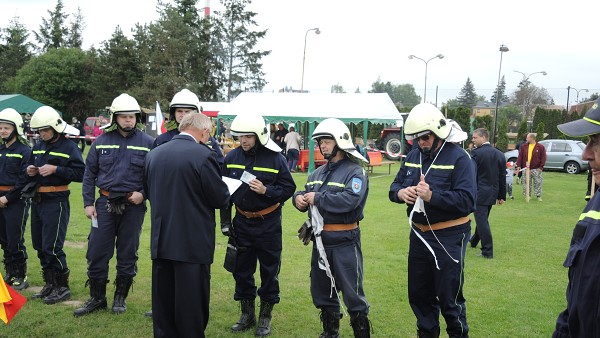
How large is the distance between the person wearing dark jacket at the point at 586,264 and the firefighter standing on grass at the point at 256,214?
3.15 meters

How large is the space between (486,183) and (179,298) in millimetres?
6411

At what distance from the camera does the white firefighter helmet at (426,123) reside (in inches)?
171

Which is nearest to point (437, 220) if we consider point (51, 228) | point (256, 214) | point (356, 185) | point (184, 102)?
point (356, 185)

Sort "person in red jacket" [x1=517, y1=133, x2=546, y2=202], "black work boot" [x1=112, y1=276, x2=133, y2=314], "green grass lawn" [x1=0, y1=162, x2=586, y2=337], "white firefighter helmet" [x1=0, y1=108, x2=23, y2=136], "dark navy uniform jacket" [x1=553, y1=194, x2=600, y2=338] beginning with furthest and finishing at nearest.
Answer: "person in red jacket" [x1=517, y1=133, x2=546, y2=202] < "white firefighter helmet" [x1=0, y1=108, x2=23, y2=136] < "black work boot" [x1=112, y1=276, x2=133, y2=314] < "green grass lawn" [x1=0, y1=162, x2=586, y2=337] < "dark navy uniform jacket" [x1=553, y1=194, x2=600, y2=338]

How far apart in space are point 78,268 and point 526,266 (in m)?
6.94

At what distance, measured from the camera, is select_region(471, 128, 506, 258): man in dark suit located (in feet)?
28.1

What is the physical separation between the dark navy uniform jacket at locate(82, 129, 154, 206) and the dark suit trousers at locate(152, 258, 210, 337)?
5.50ft

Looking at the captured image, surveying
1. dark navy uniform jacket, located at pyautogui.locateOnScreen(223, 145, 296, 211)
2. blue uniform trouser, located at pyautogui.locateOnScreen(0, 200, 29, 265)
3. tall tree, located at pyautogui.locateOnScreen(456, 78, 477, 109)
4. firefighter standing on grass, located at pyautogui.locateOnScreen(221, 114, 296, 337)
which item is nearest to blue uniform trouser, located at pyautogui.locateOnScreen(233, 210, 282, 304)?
firefighter standing on grass, located at pyautogui.locateOnScreen(221, 114, 296, 337)

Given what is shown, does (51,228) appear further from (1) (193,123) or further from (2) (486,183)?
(2) (486,183)

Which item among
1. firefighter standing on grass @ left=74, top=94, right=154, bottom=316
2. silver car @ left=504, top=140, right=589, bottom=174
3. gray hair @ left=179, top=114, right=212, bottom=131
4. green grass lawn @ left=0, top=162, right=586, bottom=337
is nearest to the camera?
gray hair @ left=179, top=114, right=212, bottom=131

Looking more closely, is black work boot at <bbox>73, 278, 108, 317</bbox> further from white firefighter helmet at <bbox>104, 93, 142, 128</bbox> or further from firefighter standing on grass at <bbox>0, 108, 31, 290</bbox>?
white firefighter helmet at <bbox>104, 93, 142, 128</bbox>

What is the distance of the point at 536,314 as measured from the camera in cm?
582

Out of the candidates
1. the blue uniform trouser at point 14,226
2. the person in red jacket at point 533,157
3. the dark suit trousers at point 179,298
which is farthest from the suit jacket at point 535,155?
the blue uniform trouser at point 14,226

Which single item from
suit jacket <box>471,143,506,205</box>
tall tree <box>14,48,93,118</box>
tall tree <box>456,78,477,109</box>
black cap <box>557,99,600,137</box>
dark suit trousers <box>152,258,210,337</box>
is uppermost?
tall tree <box>456,78,477,109</box>
